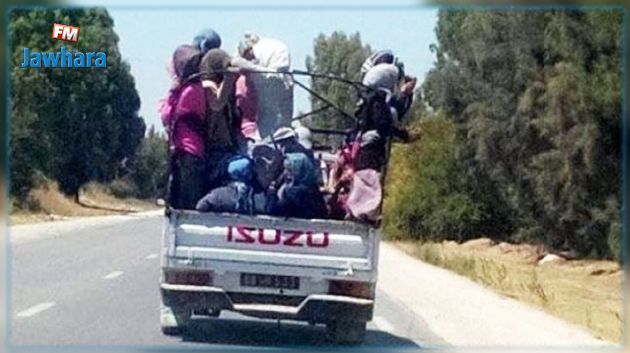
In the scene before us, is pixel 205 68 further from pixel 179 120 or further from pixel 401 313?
pixel 401 313

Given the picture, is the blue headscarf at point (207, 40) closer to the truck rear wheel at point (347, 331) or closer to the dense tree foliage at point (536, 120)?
the truck rear wheel at point (347, 331)

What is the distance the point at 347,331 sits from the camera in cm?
1467

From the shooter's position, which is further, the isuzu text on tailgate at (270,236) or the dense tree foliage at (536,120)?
the dense tree foliage at (536,120)

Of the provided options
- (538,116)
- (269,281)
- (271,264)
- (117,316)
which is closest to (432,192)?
(538,116)

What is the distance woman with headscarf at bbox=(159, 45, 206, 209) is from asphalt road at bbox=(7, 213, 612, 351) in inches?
51.8

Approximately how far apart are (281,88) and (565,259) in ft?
74.7

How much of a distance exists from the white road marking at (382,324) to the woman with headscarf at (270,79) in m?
3.60

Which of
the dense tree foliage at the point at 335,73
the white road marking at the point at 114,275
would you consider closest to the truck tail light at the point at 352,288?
the dense tree foliage at the point at 335,73

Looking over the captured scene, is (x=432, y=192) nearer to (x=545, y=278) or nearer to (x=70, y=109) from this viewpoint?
(x=545, y=278)

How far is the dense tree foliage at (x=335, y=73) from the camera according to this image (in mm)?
14586

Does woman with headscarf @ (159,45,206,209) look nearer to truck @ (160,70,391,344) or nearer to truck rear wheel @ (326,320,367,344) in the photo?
truck @ (160,70,391,344)

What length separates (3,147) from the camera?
497 inches

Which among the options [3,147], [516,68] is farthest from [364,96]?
[516,68]

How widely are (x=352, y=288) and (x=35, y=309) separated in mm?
4479
